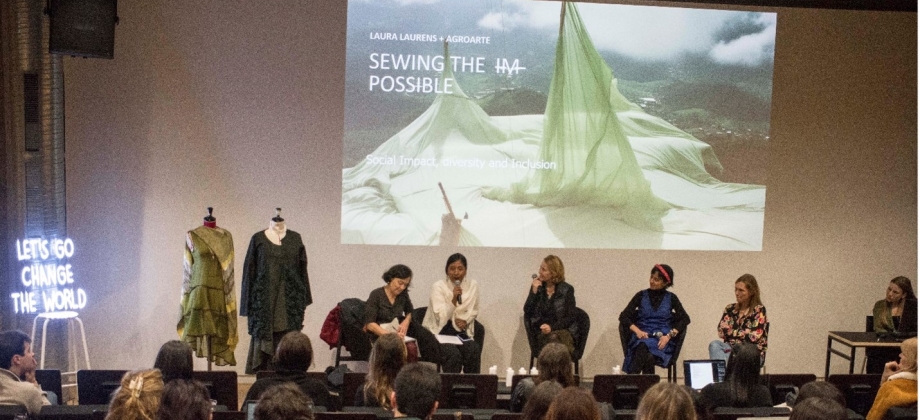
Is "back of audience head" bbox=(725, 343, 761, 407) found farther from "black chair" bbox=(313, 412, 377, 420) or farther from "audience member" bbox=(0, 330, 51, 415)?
"audience member" bbox=(0, 330, 51, 415)

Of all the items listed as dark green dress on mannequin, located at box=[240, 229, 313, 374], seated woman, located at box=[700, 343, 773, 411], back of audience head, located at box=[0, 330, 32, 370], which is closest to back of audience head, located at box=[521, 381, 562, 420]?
seated woman, located at box=[700, 343, 773, 411]

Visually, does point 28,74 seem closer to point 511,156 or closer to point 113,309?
point 113,309

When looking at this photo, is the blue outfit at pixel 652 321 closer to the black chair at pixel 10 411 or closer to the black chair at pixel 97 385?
the black chair at pixel 97 385

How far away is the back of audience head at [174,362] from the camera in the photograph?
4285 mm

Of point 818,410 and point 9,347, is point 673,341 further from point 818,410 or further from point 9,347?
point 9,347

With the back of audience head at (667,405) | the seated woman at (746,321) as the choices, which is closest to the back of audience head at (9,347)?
the back of audience head at (667,405)

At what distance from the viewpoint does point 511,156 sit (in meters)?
7.79

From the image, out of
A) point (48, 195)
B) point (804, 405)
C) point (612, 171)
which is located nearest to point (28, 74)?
point (48, 195)

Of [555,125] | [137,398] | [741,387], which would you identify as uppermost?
[555,125]

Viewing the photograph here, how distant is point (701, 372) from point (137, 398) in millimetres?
3667

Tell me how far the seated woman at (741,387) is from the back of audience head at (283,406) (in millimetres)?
2322

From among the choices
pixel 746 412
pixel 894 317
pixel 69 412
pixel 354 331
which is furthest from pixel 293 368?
pixel 894 317

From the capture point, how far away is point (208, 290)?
6598 mm

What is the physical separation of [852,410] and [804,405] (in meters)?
2.06
